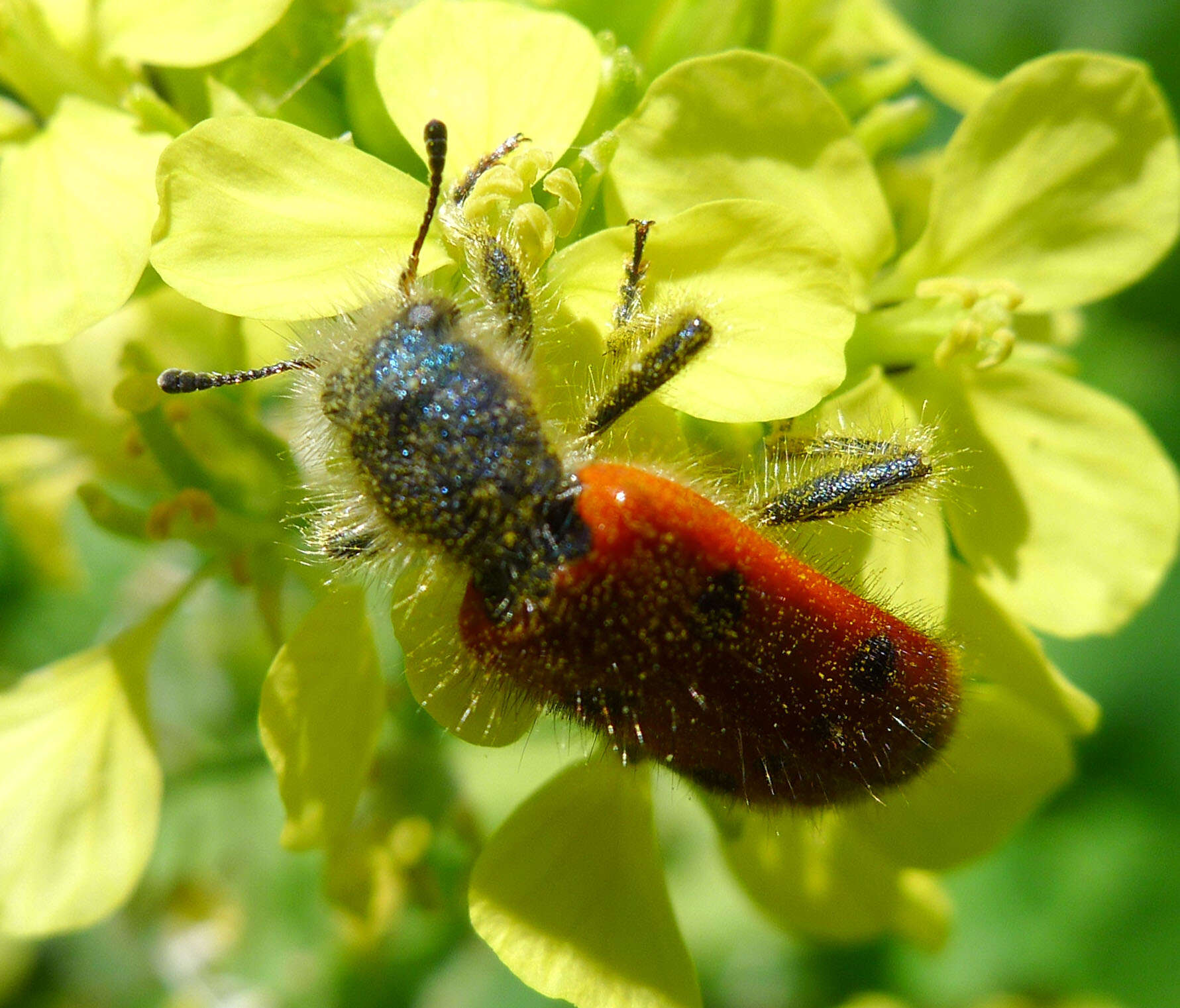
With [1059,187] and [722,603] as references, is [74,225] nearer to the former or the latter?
[722,603]

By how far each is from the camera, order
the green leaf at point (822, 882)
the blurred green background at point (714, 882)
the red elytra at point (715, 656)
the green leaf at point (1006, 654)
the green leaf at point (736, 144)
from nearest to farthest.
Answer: the red elytra at point (715, 656) → the green leaf at point (736, 144) → the green leaf at point (1006, 654) → the green leaf at point (822, 882) → the blurred green background at point (714, 882)

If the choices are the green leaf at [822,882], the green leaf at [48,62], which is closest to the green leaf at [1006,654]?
the green leaf at [822,882]

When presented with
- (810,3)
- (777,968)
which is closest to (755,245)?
(810,3)

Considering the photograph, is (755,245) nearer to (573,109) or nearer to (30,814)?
(573,109)

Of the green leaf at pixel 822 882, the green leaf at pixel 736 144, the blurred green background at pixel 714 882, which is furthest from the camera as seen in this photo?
the blurred green background at pixel 714 882

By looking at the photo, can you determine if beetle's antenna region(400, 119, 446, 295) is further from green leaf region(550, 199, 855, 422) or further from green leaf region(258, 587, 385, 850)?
green leaf region(258, 587, 385, 850)

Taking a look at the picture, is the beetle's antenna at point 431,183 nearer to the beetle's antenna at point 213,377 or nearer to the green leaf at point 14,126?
the beetle's antenna at point 213,377
